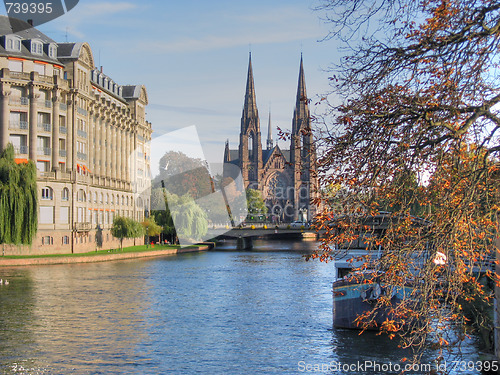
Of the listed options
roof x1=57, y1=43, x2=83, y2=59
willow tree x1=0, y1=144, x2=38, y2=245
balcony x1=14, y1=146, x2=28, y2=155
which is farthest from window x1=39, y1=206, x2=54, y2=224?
roof x1=57, y1=43, x2=83, y2=59

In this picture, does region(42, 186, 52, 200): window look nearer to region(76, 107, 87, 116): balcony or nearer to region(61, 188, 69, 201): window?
region(61, 188, 69, 201): window

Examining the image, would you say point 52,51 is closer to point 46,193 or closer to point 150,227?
point 46,193

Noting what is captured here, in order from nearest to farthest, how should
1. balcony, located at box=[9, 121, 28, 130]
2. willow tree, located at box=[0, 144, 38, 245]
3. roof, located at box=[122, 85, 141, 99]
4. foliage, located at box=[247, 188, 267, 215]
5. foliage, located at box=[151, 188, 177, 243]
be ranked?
1. willow tree, located at box=[0, 144, 38, 245]
2. balcony, located at box=[9, 121, 28, 130]
3. foliage, located at box=[151, 188, 177, 243]
4. roof, located at box=[122, 85, 141, 99]
5. foliage, located at box=[247, 188, 267, 215]

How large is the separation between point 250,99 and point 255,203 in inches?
1325

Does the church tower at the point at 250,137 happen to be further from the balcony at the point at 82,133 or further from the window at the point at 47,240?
the window at the point at 47,240

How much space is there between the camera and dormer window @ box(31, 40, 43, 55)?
200 ft

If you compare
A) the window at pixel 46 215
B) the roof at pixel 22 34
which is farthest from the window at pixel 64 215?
the roof at pixel 22 34

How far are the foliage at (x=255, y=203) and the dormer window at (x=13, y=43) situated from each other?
354ft

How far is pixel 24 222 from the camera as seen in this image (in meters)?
52.6

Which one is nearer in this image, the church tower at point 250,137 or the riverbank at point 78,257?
the riverbank at point 78,257

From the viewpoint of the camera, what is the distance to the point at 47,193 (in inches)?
2399

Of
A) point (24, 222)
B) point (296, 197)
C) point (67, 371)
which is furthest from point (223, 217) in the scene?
point (67, 371)

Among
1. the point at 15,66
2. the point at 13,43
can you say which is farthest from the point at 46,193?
the point at 13,43

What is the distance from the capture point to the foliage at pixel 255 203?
540 feet
